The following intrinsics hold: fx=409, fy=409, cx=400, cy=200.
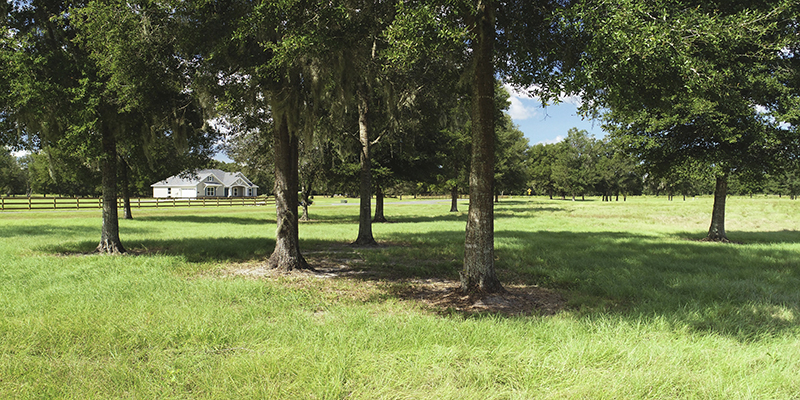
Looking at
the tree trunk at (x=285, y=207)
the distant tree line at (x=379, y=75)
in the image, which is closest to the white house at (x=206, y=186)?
the distant tree line at (x=379, y=75)

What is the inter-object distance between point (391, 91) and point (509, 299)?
269 inches

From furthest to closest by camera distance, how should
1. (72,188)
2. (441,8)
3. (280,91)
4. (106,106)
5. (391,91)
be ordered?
(72,188) < (391,91) < (106,106) < (280,91) < (441,8)

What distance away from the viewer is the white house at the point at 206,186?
7112cm

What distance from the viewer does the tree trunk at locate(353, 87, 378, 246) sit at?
13820 mm

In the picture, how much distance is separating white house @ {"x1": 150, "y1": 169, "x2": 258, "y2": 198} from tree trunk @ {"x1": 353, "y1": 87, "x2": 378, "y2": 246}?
61304mm

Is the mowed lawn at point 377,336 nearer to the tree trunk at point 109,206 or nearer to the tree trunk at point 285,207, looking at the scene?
the tree trunk at point 285,207

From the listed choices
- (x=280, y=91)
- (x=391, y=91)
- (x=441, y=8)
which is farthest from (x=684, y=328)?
(x=391, y=91)

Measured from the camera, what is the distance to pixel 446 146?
2472cm

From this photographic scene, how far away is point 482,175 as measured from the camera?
6754 millimetres

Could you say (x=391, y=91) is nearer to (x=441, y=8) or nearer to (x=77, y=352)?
(x=441, y=8)

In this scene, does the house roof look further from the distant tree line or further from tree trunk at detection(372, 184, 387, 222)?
the distant tree line

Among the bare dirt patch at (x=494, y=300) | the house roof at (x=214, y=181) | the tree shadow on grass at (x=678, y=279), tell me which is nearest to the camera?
the tree shadow on grass at (x=678, y=279)

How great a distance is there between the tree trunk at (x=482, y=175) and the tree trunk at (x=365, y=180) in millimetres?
7182

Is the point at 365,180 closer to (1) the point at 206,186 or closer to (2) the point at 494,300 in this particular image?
(2) the point at 494,300
